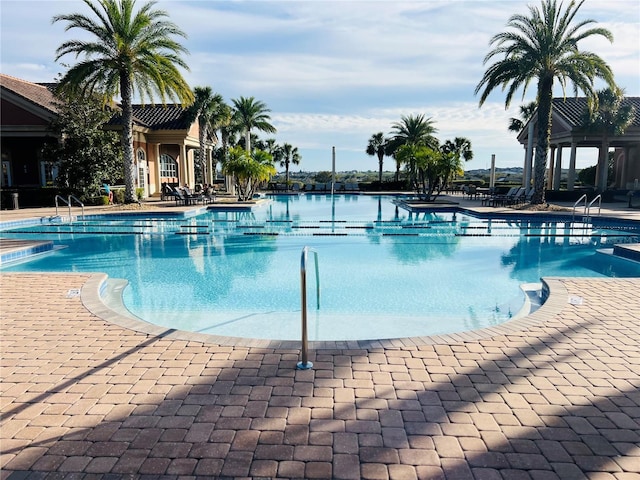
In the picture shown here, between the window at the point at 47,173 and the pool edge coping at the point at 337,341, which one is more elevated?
the window at the point at 47,173

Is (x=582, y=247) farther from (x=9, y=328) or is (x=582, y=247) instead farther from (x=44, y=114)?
→ (x=44, y=114)

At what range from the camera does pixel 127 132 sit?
19.9 metres

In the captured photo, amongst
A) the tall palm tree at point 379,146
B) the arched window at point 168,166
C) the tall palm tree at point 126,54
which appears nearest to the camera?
the tall palm tree at point 126,54

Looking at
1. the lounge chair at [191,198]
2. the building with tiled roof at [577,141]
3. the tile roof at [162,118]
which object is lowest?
the lounge chair at [191,198]

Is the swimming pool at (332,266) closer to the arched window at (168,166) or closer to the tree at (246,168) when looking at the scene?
the tree at (246,168)

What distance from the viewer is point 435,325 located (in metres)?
6.42

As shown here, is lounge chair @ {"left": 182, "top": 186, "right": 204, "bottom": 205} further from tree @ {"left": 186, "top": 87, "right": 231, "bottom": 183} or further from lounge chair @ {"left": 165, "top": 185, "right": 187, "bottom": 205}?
tree @ {"left": 186, "top": 87, "right": 231, "bottom": 183}

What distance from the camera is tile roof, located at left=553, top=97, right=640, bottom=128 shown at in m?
25.4

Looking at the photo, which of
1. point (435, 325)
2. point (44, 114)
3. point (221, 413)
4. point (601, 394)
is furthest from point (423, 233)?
point (44, 114)

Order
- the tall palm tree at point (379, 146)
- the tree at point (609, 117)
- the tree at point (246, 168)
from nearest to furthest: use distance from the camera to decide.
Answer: the tree at point (609, 117) → the tree at point (246, 168) → the tall palm tree at point (379, 146)

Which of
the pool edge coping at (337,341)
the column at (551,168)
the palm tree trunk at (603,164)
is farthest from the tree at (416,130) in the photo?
the pool edge coping at (337,341)

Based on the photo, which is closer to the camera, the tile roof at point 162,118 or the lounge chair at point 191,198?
the lounge chair at point 191,198

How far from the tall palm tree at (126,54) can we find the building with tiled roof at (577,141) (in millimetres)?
18274

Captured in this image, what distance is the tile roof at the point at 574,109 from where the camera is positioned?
25.4 metres
